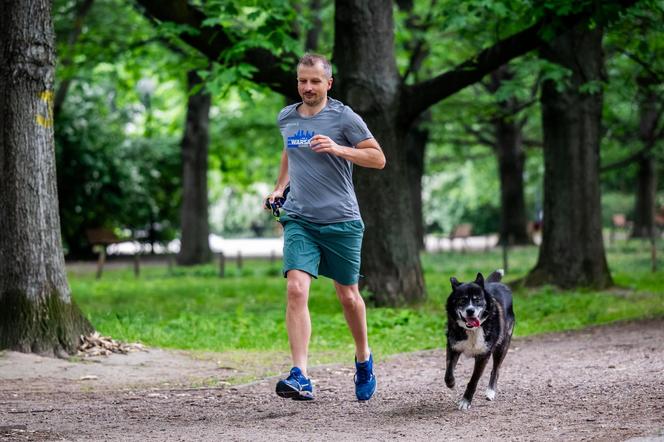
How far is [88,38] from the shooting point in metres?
23.8

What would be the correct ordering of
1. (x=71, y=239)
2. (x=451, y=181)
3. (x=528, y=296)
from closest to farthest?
1. (x=528, y=296)
2. (x=71, y=239)
3. (x=451, y=181)

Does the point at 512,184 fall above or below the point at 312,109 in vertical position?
above

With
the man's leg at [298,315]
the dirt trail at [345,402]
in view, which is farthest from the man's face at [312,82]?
the dirt trail at [345,402]

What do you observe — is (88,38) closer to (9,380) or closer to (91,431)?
(9,380)

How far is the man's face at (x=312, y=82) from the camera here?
684 cm

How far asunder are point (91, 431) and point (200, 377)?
267 centimetres

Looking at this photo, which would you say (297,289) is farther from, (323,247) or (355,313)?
(355,313)

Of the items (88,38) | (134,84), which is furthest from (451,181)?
(88,38)

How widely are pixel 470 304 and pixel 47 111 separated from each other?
4900 millimetres

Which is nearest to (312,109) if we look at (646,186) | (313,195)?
(313,195)

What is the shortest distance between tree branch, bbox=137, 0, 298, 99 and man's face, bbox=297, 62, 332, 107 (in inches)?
285

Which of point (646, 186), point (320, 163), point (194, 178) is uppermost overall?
point (646, 186)

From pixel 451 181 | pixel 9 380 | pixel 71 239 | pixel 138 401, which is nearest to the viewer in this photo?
pixel 138 401

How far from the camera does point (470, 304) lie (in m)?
6.86
